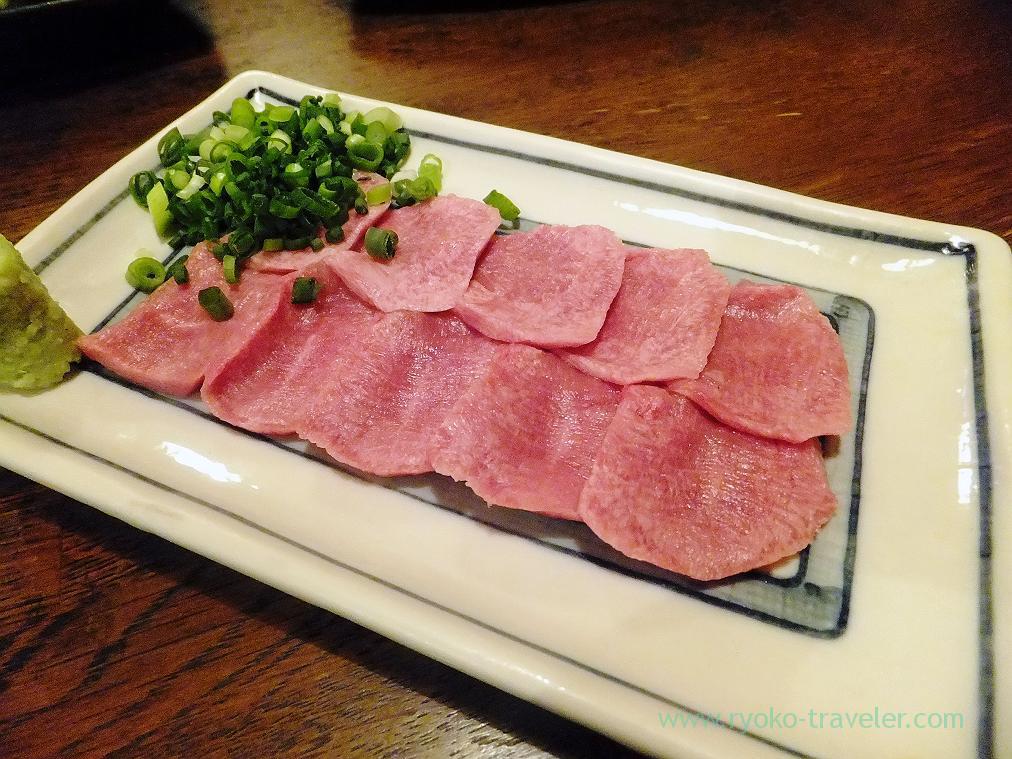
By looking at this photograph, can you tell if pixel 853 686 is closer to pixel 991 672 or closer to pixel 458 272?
pixel 991 672

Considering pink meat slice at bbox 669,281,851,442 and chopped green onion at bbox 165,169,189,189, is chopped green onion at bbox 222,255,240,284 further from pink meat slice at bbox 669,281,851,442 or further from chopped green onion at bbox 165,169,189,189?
pink meat slice at bbox 669,281,851,442

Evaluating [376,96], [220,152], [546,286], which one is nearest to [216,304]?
[220,152]

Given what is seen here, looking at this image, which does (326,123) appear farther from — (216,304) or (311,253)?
(216,304)

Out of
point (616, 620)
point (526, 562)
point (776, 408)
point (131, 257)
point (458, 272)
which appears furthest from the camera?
point (131, 257)

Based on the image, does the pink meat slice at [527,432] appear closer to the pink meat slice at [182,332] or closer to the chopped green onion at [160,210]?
the pink meat slice at [182,332]

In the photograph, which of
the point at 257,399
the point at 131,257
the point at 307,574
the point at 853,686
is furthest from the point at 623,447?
the point at 131,257

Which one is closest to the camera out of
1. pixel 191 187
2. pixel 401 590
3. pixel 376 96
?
pixel 401 590
